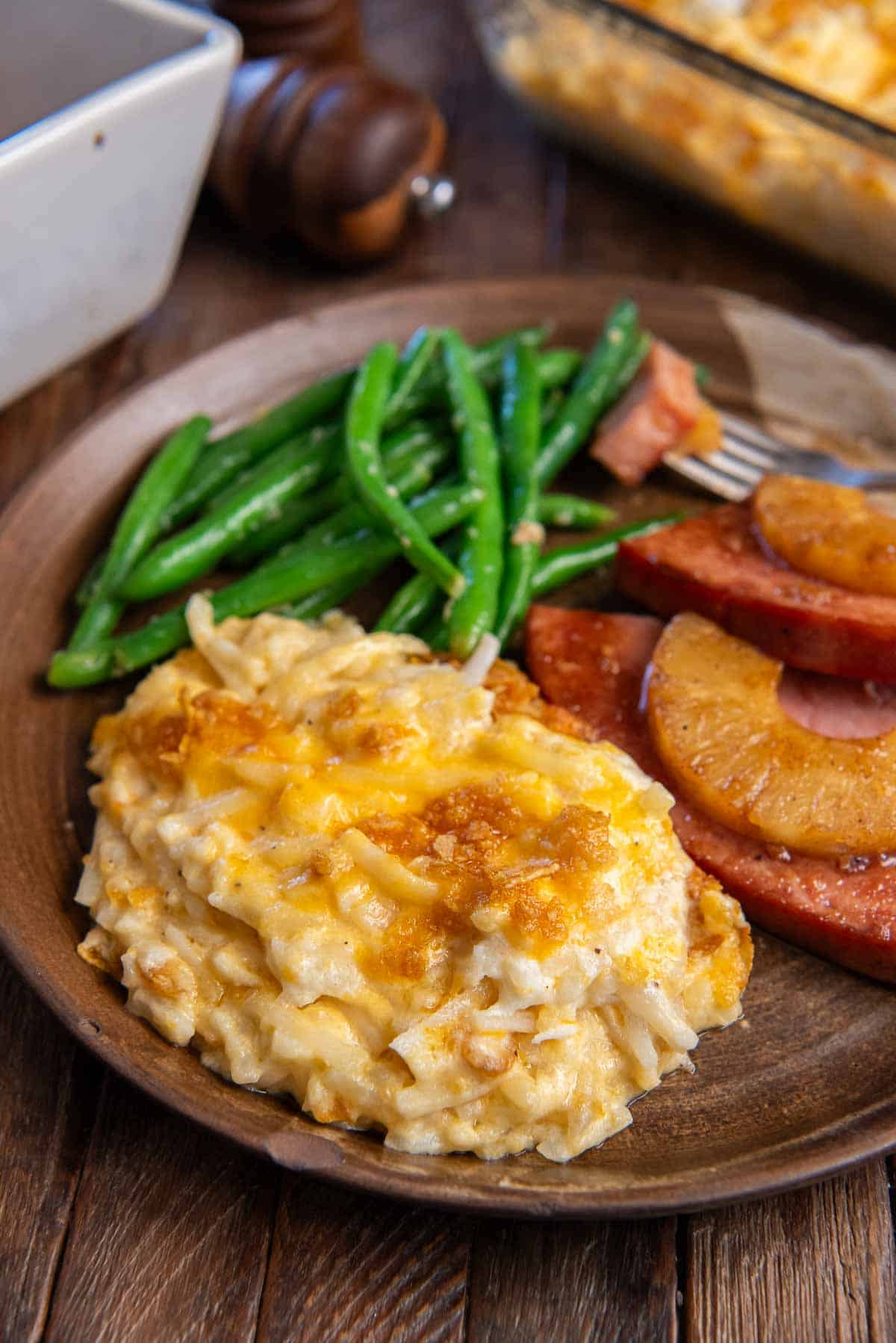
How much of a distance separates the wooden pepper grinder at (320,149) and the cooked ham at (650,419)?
173 centimetres

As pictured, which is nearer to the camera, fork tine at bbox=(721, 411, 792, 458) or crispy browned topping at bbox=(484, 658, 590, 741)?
crispy browned topping at bbox=(484, 658, 590, 741)

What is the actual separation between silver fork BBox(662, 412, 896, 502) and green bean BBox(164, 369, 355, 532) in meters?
1.29

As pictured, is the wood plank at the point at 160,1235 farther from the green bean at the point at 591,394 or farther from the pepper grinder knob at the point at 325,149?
the pepper grinder knob at the point at 325,149

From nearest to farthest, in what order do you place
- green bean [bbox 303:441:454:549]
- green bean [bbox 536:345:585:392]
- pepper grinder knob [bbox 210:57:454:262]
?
1. green bean [bbox 303:441:454:549]
2. green bean [bbox 536:345:585:392]
3. pepper grinder knob [bbox 210:57:454:262]

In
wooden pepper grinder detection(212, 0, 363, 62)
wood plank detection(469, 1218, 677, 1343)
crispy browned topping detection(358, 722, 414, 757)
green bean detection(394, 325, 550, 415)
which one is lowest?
wood plank detection(469, 1218, 677, 1343)

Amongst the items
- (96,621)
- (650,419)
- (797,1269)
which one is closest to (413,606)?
(96,621)

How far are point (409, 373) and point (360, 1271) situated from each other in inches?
120

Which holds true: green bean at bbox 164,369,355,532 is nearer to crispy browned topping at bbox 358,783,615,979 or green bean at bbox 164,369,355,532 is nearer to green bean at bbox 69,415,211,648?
green bean at bbox 69,415,211,648

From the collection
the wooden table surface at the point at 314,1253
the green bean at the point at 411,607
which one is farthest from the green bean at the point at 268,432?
the wooden table surface at the point at 314,1253

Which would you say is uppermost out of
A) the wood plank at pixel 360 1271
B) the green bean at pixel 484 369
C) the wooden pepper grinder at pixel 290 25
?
the wooden pepper grinder at pixel 290 25

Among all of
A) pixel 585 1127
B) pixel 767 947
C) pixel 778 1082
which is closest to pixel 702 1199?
pixel 585 1127

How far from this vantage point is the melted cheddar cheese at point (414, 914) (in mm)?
2990

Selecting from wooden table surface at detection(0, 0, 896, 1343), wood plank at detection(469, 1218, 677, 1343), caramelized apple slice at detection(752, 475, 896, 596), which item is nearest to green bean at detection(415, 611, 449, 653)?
caramelized apple slice at detection(752, 475, 896, 596)

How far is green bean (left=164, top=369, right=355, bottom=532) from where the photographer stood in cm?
465
